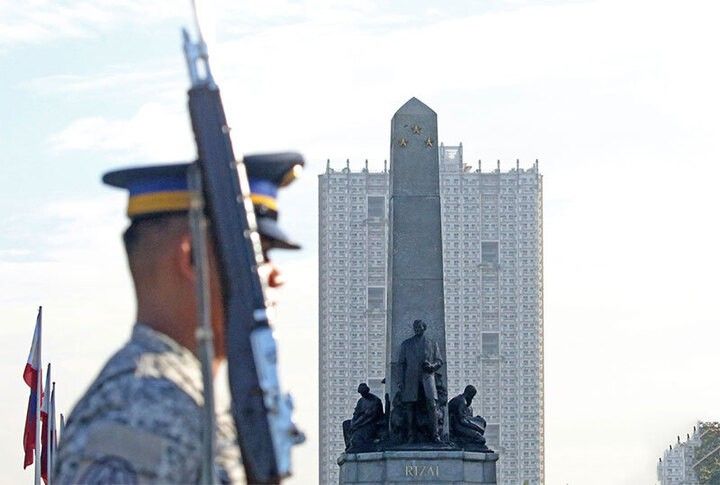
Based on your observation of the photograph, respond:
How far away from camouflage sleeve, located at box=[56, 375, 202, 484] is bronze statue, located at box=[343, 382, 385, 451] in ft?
95.1

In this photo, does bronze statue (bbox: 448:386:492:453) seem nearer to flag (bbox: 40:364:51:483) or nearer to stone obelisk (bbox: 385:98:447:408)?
stone obelisk (bbox: 385:98:447:408)

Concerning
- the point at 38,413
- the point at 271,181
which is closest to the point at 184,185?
the point at 271,181

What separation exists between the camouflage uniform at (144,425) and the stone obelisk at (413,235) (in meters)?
28.5

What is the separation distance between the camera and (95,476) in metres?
5.91

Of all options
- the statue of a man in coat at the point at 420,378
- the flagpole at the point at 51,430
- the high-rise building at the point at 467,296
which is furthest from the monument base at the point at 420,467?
the high-rise building at the point at 467,296

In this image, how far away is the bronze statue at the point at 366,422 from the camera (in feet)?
115

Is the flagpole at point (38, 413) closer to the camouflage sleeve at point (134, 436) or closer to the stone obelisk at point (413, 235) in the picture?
the stone obelisk at point (413, 235)

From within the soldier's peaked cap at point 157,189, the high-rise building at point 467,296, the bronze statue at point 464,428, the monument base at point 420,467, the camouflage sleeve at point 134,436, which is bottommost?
the camouflage sleeve at point 134,436

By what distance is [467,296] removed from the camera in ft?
413

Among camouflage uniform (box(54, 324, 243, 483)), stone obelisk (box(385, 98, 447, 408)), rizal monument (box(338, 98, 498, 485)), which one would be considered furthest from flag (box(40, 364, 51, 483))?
camouflage uniform (box(54, 324, 243, 483))

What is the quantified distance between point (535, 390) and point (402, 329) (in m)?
91.3

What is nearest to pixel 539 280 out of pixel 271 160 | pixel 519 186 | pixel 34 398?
pixel 519 186

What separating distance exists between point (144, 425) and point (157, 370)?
0.17 meters

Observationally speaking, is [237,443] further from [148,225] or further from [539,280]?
[539,280]
